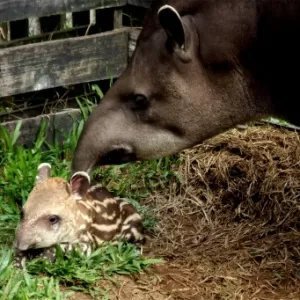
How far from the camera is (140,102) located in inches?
218

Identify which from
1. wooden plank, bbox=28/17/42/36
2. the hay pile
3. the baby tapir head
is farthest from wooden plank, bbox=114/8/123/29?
the baby tapir head

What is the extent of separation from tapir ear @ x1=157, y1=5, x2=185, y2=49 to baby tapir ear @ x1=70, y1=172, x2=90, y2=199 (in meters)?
0.96

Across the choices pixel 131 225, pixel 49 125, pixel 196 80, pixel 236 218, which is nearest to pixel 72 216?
pixel 131 225

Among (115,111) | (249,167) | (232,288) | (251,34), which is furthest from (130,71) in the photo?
(249,167)

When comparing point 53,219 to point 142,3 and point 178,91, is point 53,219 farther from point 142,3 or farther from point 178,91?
point 142,3

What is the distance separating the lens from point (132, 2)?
305 inches

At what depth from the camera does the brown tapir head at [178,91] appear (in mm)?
5336

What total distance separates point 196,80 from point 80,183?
0.94 m

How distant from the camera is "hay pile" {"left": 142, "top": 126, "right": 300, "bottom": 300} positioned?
20.0 feet

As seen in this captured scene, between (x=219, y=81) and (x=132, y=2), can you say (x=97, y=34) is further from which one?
(x=219, y=81)

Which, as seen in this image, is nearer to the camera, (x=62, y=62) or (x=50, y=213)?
(x=50, y=213)

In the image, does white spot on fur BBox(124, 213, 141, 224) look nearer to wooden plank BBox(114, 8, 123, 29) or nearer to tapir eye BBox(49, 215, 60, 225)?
tapir eye BBox(49, 215, 60, 225)

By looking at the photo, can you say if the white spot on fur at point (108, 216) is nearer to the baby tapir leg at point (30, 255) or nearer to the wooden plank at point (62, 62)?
the baby tapir leg at point (30, 255)

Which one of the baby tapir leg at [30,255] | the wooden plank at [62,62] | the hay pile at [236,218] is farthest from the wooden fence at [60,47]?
the baby tapir leg at [30,255]
